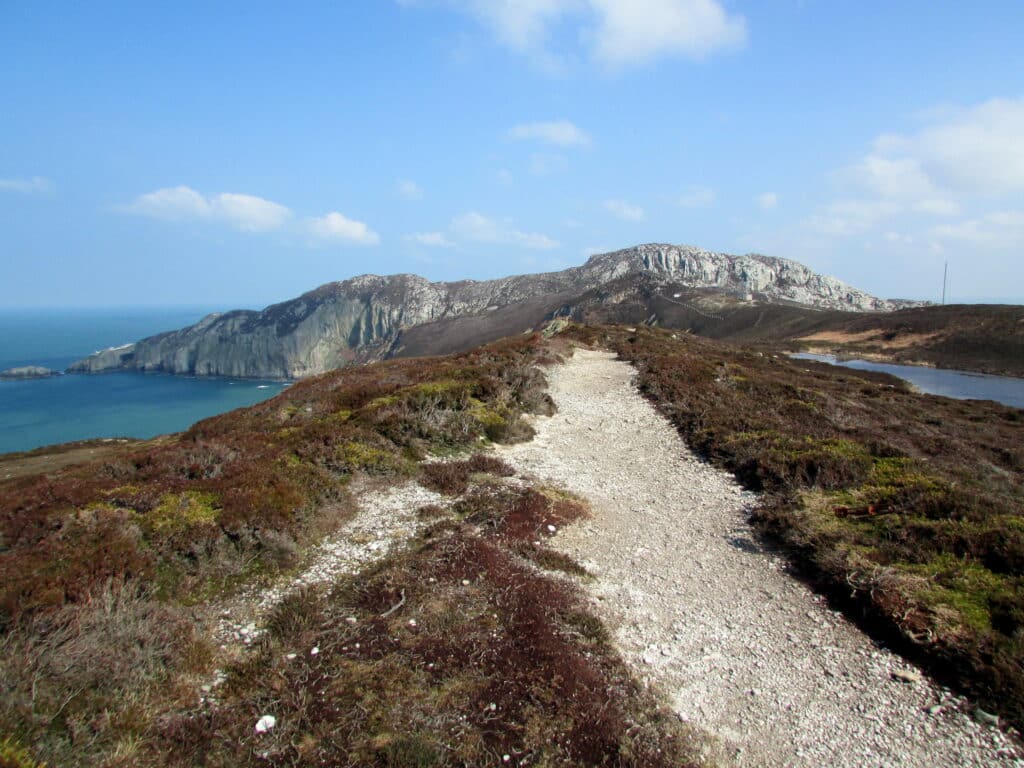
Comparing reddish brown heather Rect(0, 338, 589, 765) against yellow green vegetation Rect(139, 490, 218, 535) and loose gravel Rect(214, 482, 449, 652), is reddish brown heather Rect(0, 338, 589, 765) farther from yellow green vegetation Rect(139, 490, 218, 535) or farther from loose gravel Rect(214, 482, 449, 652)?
loose gravel Rect(214, 482, 449, 652)

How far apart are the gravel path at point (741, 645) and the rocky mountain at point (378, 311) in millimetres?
140694

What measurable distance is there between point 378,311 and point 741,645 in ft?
590

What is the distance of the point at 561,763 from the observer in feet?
14.4

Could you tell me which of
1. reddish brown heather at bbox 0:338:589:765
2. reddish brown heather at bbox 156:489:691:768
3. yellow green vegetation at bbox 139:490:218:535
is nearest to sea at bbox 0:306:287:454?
reddish brown heather at bbox 0:338:589:765

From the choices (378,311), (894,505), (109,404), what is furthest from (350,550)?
(378,311)

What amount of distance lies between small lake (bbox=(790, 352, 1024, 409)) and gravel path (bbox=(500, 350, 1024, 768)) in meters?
28.5

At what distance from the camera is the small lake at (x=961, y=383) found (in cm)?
3092

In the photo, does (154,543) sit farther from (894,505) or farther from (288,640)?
(894,505)

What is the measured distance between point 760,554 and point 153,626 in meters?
8.35

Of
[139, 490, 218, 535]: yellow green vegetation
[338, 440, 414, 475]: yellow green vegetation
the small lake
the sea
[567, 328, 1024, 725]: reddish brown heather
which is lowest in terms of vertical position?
the sea

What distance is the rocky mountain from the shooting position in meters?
163

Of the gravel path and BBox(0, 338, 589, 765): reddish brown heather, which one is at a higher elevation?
BBox(0, 338, 589, 765): reddish brown heather

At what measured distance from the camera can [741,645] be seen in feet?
20.4

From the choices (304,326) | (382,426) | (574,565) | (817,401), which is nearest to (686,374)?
(817,401)
